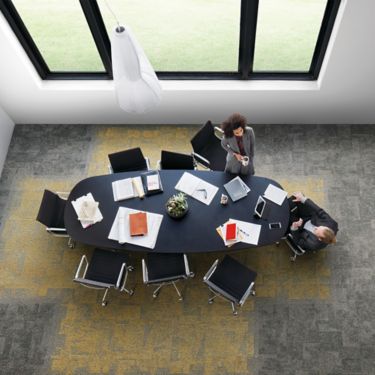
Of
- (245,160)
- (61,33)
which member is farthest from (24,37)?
(245,160)

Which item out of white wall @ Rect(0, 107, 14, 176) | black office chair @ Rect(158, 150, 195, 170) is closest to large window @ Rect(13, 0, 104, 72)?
white wall @ Rect(0, 107, 14, 176)

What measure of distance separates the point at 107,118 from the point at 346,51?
352 centimetres

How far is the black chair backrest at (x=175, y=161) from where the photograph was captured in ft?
16.6

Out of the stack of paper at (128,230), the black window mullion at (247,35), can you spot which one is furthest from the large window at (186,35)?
the stack of paper at (128,230)

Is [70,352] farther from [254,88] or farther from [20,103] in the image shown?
[254,88]

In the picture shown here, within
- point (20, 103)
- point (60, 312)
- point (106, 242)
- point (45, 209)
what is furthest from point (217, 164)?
point (20, 103)

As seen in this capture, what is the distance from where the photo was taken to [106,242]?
4.40 meters

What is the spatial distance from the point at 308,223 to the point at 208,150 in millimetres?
1660

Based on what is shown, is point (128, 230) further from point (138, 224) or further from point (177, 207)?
point (177, 207)

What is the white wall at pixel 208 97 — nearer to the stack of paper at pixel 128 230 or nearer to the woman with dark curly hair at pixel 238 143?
the woman with dark curly hair at pixel 238 143

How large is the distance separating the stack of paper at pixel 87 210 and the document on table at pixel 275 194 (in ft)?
6.34

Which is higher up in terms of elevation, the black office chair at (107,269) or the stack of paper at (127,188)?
the stack of paper at (127,188)

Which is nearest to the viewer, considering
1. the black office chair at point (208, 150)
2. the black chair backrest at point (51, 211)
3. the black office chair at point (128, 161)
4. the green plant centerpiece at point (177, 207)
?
the green plant centerpiece at point (177, 207)

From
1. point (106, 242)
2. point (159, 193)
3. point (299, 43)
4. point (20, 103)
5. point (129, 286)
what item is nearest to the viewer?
point (106, 242)
